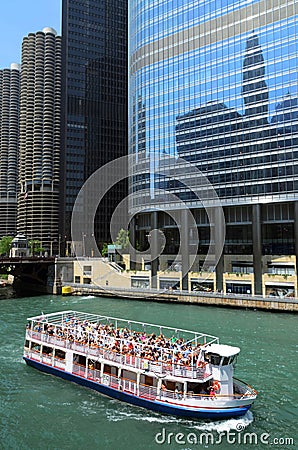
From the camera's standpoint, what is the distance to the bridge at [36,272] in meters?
83.1

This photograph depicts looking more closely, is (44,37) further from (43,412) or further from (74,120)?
(43,412)

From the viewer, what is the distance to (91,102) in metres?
150

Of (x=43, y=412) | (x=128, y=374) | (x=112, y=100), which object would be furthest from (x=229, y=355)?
(x=112, y=100)

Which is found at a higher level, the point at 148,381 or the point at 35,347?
the point at 35,347

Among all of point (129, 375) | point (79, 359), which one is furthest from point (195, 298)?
point (129, 375)

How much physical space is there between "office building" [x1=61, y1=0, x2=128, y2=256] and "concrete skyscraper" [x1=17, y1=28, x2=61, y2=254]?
1382 cm

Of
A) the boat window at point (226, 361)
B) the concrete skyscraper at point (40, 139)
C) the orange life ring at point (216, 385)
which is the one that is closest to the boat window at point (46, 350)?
the orange life ring at point (216, 385)

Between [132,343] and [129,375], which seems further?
[132,343]

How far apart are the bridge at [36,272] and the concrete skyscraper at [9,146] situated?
10332cm

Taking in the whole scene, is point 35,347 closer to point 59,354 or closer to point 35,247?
Result: point 59,354

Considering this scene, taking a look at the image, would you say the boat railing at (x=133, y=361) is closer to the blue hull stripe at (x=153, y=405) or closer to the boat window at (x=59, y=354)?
the boat window at (x=59, y=354)

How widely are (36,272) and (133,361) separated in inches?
2620

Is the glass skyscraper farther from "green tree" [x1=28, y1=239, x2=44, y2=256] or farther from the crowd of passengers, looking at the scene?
"green tree" [x1=28, y1=239, x2=44, y2=256]

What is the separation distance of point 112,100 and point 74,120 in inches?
771
